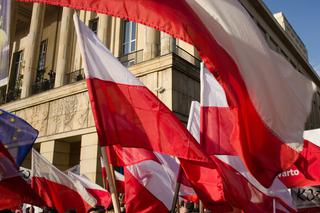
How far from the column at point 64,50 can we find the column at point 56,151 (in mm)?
3242

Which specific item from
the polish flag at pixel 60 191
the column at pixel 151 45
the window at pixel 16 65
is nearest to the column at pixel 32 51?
the window at pixel 16 65

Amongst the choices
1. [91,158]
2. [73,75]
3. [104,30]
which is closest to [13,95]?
[73,75]

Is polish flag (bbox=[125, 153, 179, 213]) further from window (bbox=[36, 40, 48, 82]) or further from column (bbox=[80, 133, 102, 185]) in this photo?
window (bbox=[36, 40, 48, 82])

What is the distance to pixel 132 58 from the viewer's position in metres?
18.6

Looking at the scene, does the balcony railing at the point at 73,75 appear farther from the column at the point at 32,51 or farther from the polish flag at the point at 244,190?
the polish flag at the point at 244,190

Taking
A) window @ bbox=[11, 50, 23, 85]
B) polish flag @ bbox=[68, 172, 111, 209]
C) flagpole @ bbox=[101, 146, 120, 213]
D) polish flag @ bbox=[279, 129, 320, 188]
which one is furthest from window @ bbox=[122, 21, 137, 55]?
flagpole @ bbox=[101, 146, 120, 213]

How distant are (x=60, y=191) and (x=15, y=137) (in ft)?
5.25

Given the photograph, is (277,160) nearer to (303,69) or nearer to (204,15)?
(204,15)

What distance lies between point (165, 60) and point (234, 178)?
36.3 ft

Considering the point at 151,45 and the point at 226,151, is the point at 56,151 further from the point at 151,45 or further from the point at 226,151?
the point at 226,151

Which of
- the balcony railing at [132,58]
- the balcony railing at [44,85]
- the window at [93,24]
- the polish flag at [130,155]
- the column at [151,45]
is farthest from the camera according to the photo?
the window at [93,24]

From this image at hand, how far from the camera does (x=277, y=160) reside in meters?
3.29

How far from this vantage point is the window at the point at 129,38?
64.7ft

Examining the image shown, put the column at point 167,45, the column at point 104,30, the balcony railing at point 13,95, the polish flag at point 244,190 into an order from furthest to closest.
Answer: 1. the balcony railing at point 13,95
2. the column at point 104,30
3. the column at point 167,45
4. the polish flag at point 244,190
